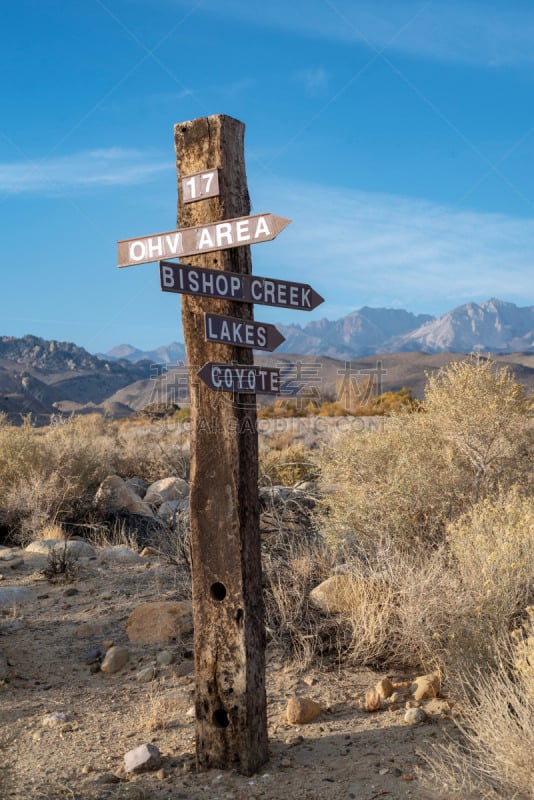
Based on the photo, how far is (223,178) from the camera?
4.64 meters

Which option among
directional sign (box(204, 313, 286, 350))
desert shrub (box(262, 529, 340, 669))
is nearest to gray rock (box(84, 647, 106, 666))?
desert shrub (box(262, 529, 340, 669))

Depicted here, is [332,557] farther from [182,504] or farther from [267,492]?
[182,504]

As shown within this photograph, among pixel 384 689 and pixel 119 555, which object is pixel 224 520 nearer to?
pixel 384 689

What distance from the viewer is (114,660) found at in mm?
6312

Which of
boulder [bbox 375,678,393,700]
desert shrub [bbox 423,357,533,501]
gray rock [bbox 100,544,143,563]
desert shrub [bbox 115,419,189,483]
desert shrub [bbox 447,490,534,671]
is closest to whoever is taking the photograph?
desert shrub [bbox 447,490,534,671]

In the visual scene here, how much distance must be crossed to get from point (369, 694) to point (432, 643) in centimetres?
69

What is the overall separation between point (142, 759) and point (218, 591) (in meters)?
1.13

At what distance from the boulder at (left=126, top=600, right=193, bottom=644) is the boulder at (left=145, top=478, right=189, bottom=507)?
19.7 ft

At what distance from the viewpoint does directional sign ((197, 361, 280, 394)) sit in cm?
441

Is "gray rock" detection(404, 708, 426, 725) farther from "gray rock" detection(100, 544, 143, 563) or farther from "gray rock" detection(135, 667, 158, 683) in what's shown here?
"gray rock" detection(100, 544, 143, 563)

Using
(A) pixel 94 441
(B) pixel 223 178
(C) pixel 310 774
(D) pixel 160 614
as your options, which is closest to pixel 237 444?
(B) pixel 223 178

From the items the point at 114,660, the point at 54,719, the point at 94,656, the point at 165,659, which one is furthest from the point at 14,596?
the point at 54,719

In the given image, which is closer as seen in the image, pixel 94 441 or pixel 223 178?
pixel 223 178

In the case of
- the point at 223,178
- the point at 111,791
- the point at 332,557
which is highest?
the point at 223,178
